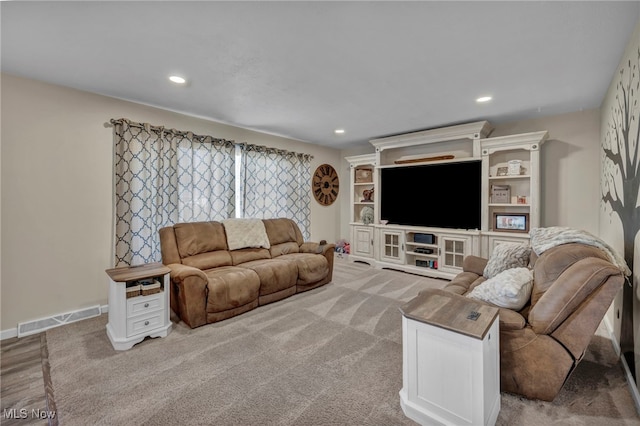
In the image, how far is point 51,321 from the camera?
110 inches

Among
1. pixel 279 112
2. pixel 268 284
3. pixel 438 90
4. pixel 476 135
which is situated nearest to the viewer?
pixel 438 90

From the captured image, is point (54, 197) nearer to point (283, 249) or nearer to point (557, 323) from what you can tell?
point (283, 249)

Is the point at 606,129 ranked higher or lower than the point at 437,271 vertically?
higher

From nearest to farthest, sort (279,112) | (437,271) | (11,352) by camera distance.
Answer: (11,352) → (279,112) → (437,271)

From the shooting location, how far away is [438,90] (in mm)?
2936

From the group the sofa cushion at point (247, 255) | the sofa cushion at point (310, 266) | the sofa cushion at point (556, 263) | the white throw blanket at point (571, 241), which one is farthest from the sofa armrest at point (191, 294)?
the white throw blanket at point (571, 241)

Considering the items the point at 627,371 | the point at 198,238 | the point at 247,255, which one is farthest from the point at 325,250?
the point at 627,371

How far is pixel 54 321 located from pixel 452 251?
4.97m

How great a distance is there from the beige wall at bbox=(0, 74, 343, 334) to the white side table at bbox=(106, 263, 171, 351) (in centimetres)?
77

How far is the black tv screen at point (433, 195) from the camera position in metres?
4.20

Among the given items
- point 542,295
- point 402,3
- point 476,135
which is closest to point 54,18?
point 402,3

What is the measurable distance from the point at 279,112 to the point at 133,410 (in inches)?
127

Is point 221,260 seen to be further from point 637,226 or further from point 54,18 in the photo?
point 637,226

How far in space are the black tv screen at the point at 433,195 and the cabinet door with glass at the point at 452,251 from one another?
0.20 m
